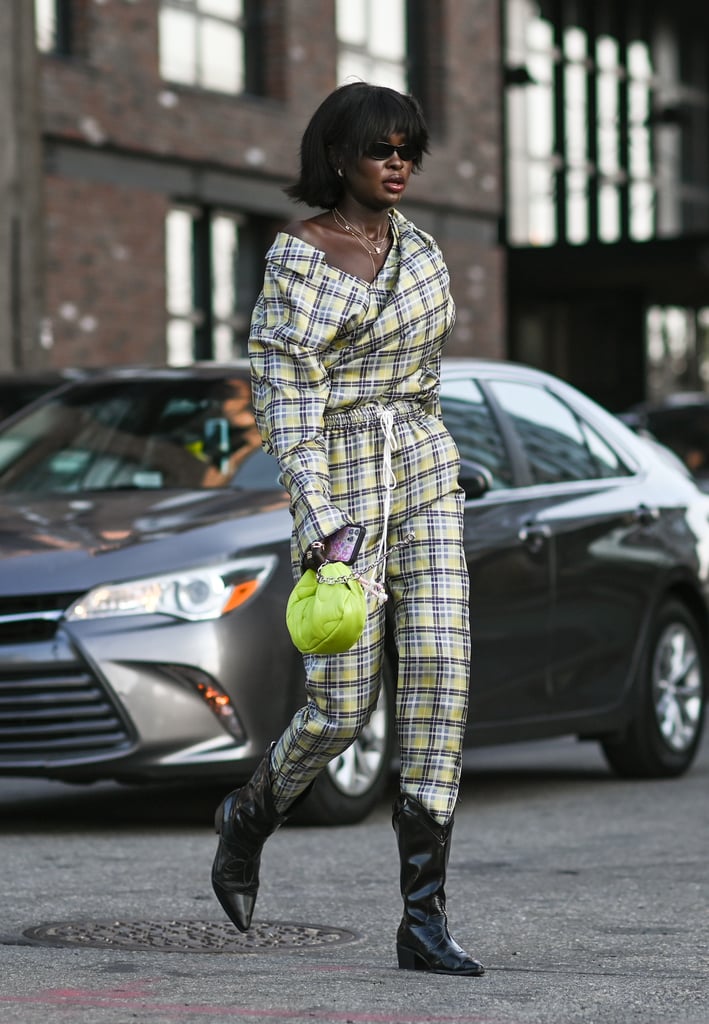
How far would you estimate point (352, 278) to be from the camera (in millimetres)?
4980

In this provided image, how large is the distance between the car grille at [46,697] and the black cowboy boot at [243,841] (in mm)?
1935

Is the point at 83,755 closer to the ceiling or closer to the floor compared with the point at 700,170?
closer to the floor

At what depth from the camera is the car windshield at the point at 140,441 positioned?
800 centimetres

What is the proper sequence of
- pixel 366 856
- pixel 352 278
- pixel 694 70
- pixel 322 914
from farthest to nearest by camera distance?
pixel 694 70, pixel 366 856, pixel 322 914, pixel 352 278

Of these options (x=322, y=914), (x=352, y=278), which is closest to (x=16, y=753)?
(x=322, y=914)

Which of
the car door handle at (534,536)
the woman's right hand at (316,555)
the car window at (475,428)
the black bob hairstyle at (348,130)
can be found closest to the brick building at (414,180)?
the car window at (475,428)

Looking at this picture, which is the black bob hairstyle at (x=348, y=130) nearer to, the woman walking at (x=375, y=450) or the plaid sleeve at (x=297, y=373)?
the woman walking at (x=375, y=450)

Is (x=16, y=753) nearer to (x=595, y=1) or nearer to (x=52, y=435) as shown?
(x=52, y=435)

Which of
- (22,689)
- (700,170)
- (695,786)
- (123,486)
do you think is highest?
(700,170)

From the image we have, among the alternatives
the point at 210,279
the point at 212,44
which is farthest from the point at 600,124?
the point at 210,279

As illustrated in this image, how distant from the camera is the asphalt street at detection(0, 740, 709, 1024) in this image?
14.8 feet

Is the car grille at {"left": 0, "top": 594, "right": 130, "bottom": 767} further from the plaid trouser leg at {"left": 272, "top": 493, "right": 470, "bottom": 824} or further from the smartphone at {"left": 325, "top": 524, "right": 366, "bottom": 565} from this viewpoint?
the smartphone at {"left": 325, "top": 524, "right": 366, "bottom": 565}

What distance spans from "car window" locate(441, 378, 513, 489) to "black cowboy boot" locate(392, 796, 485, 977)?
130 inches

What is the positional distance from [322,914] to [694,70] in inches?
1281
